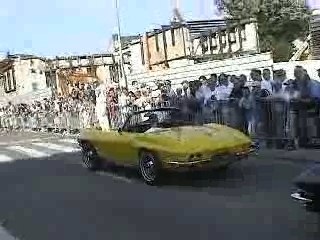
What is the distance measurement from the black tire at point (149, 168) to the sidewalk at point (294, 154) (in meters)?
2.82

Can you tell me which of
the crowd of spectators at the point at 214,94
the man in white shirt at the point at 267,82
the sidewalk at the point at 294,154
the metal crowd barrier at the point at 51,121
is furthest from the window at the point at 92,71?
the sidewalk at the point at 294,154

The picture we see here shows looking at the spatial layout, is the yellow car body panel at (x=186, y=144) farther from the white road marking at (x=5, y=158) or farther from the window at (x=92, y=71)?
the window at (x=92, y=71)

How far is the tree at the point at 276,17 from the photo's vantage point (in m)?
38.7

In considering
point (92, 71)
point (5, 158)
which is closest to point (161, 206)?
point (5, 158)

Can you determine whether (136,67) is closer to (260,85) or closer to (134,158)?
(260,85)

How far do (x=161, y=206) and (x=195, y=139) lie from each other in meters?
1.79

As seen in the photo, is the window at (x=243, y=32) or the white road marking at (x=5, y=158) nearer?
the white road marking at (x=5, y=158)

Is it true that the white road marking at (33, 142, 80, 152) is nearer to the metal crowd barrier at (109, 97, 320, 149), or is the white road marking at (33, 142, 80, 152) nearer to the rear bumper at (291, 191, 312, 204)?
the metal crowd barrier at (109, 97, 320, 149)

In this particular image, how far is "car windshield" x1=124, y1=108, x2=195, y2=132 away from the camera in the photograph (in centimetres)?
1190

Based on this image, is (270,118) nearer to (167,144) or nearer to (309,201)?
(167,144)

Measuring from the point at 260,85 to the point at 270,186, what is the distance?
5025mm

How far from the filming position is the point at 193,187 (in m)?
10.7

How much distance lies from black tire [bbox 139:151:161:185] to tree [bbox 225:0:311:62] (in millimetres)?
27857

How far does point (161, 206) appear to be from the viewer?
9188 mm
